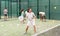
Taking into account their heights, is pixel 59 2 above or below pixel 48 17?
above

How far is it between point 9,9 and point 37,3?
5.32 metres

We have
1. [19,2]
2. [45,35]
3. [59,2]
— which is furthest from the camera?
[19,2]

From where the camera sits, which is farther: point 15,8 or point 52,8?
point 15,8

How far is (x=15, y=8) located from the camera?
38438mm

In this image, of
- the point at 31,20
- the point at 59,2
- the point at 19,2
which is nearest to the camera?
the point at 31,20

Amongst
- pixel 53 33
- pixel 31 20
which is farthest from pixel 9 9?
pixel 53 33

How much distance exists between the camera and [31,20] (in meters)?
15.9

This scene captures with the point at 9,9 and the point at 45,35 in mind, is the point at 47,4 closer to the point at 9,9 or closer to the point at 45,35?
the point at 9,9

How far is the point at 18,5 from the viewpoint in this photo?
124 ft

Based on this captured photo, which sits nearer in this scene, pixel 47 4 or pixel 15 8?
pixel 47 4

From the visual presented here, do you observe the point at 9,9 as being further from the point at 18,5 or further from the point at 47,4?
the point at 47,4

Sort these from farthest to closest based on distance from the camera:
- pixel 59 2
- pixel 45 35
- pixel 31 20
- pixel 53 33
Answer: pixel 59 2, pixel 31 20, pixel 53 33, pixel 45 35

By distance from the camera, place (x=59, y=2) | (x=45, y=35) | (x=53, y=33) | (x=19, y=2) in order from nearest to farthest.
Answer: (x=45, y=35) < (x=53, y=33) < (x=59, y=2) < (x=19, y=2)

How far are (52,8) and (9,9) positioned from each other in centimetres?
790
